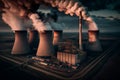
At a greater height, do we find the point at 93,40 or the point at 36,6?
the point at 36,6

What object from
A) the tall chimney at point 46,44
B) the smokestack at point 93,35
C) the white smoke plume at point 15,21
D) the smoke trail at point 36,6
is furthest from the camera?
the smokestack at point 93,35

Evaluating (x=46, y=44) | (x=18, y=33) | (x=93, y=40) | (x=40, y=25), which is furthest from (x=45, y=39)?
(x=93, y=40)

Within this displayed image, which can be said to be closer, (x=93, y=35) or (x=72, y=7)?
(x=72, y=7)

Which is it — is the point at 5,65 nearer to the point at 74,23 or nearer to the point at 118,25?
the point at 74,23

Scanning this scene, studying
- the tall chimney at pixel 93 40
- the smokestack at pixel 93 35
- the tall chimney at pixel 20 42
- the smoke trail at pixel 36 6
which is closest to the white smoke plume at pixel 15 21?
the smoke trail at pixel 36 6

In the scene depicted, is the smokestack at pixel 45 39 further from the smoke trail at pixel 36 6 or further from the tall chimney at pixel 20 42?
the smoke trail at pixel 36 6

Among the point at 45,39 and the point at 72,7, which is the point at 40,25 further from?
the point at 72,7

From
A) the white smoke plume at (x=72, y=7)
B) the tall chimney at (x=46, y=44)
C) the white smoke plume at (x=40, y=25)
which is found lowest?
the tall chimney at (x=46, y=44)

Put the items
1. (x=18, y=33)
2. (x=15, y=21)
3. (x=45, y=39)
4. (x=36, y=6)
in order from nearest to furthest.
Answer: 1. (x=45, y=39)
2. (x=18, y=33)
3. (x=15, y=21)
4. (x=36, y=6)

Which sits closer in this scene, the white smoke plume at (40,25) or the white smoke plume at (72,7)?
the white smoke plume at (40,25)

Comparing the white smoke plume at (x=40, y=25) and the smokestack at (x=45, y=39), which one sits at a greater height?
the white smoke plume at (x=40, y=25)

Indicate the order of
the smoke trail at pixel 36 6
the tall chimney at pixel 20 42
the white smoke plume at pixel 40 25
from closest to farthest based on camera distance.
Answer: the white smoke plume at pixel 40 25
the tall chimney at pixel 20 42
the smoke trail at pixel 36 6

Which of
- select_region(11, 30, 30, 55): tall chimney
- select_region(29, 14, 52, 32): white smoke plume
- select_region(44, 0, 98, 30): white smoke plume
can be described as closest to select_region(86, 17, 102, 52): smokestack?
select_region(44, 0, 98, 30): white smoke plume

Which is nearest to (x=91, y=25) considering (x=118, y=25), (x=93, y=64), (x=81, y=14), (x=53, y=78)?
(x=81, y=14)
